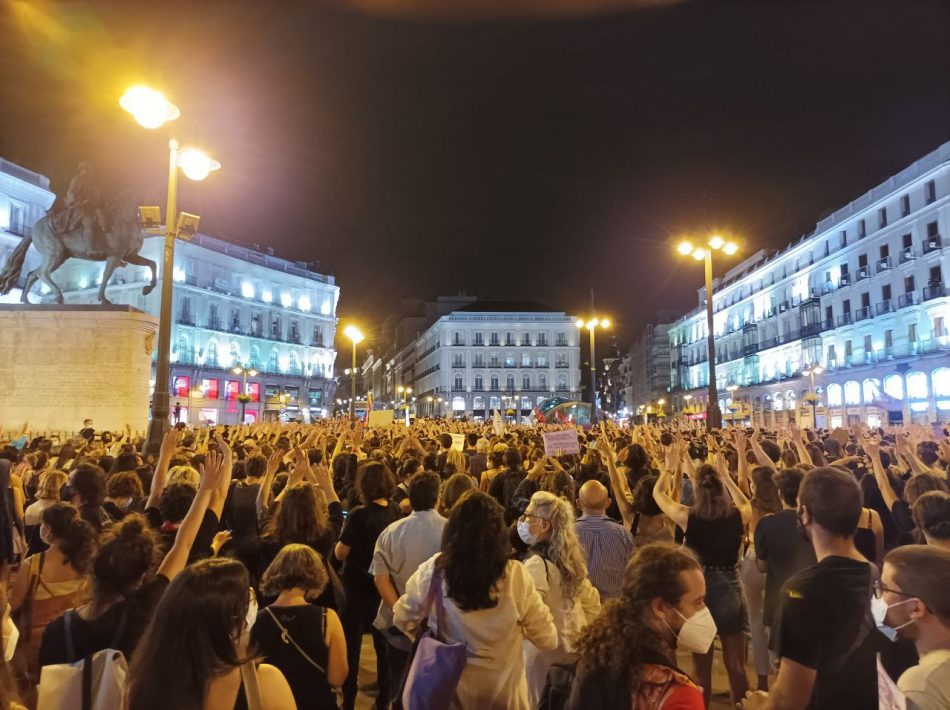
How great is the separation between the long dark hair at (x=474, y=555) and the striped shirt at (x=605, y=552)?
142cm

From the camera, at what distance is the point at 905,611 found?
88.7 inches

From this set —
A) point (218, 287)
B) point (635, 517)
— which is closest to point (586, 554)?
point (635, 517)

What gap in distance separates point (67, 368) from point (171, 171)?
1148 centimetres

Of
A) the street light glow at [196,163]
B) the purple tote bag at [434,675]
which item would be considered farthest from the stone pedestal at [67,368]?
the purple tote bag at [434,675]

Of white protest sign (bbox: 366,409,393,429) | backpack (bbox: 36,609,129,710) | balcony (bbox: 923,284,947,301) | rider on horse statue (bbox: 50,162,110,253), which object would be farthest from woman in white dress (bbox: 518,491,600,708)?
balcony (bbox: 923,284,947,301)

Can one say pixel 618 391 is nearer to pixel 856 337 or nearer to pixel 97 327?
pixel 856 337

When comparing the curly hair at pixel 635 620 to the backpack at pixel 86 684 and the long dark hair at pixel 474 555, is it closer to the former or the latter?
the long dark hair at pixel 474 555

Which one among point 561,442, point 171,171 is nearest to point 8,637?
point 561,442

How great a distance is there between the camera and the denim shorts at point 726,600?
4.67 metres

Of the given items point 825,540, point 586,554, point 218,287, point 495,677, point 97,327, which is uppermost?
point 218,287

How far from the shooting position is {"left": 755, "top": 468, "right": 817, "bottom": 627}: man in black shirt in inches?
164

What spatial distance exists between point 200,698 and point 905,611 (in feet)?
7.95

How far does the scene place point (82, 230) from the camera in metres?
21.0

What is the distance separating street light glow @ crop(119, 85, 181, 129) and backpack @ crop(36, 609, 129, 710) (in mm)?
9997
